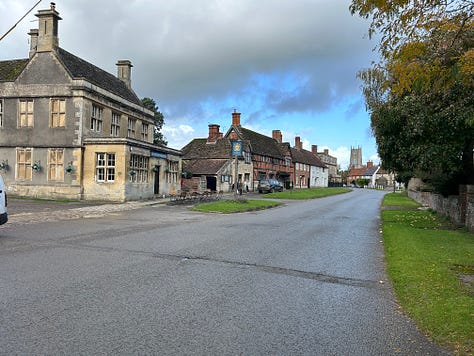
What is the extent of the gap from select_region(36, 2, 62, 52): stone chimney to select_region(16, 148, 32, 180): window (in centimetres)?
721

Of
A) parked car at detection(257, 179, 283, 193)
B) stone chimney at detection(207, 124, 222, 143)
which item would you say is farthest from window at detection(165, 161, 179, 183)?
stone chimney at detection(207, 124, 222, 143)

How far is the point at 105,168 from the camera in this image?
27.7 meters

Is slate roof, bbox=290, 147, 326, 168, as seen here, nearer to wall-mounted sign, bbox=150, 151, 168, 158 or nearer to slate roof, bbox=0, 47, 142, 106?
wall-mounted sign, bbox=150, 151, 168, 158

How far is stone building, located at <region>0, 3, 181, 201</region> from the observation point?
2762cm

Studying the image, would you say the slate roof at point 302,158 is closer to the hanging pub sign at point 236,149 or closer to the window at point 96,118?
the hanging pub sign at point 236,149

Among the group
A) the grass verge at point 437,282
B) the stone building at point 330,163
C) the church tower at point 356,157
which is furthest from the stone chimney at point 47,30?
the church tower at point 356,157

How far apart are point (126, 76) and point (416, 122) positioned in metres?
31.8

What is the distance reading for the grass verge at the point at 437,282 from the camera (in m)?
4.80

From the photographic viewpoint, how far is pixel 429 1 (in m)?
7.53

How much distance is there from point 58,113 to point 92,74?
208 inches

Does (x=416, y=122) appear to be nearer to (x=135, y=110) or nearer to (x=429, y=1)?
(x=429, y=1)

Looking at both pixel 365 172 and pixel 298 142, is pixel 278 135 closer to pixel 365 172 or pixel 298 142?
pixel 298 142

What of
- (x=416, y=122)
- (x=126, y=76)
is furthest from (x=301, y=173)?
(x=416, y=122)

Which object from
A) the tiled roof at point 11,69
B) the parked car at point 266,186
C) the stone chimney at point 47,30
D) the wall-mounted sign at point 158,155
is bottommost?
the parked car at point 266,186
